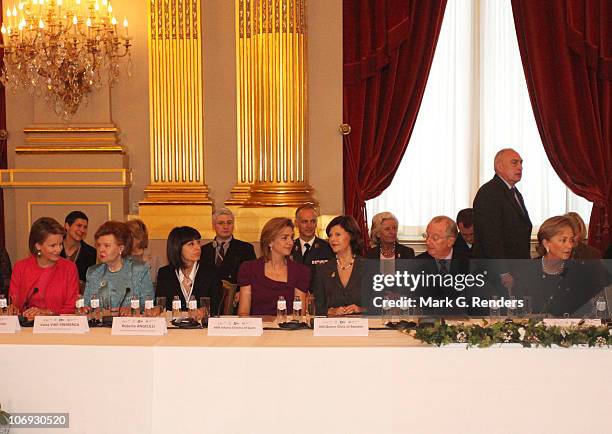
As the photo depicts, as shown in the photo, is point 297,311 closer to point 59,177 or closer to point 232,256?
point 232,256

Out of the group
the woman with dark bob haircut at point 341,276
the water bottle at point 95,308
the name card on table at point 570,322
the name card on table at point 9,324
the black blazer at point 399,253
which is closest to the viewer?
the name card on table at point 570,322

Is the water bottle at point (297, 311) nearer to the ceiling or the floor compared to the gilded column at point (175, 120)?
nearer to the floor

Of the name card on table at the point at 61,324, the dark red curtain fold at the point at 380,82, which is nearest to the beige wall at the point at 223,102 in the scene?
the dark red curtain fold at the point at 380,82

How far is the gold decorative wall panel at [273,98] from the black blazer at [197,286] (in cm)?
234

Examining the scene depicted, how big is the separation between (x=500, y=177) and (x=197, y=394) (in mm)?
2555

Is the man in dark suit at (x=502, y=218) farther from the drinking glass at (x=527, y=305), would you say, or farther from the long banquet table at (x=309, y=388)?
the long banquet table at (x=309, y=388)

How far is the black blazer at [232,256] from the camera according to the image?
22.3ft

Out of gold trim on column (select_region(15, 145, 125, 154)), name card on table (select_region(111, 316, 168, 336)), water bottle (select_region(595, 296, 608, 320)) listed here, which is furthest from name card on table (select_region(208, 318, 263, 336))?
gold trim on column (select_region(15, 145, 125, 154))

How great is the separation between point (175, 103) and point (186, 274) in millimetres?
2833

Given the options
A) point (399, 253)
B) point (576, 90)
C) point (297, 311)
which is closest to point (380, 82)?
point (576, 90)

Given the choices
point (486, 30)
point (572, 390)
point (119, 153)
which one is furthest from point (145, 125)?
point (572, 390)

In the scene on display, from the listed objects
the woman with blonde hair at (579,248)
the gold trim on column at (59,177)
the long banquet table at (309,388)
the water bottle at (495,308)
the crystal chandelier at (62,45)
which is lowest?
the long banquet table at (309,388)

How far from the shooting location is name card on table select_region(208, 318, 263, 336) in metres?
4.16

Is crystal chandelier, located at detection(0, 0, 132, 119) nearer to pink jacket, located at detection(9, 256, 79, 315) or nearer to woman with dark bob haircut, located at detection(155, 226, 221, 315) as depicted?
pink jacket, located at detection(9, 256, 79, 315)
